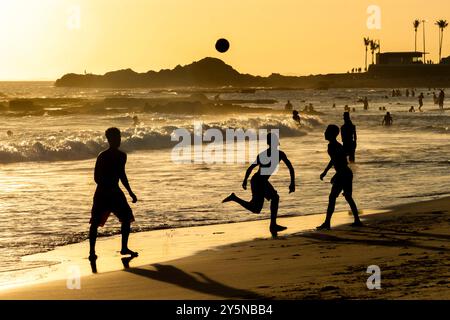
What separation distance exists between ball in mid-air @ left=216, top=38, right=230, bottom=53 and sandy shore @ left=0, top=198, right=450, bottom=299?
308 inches

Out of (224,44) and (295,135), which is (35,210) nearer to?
(224,44)

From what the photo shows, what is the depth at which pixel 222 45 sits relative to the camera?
2112 cm

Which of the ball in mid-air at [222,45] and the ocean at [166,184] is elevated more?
the ball in mid-air at [222,45]

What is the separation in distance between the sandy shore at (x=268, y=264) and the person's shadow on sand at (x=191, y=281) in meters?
0.01

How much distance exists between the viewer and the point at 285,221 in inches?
567

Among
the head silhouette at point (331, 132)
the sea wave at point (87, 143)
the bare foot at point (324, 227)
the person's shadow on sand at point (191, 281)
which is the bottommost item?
the sea wave at point (87, 143)

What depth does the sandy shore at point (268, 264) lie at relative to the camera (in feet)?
26.8

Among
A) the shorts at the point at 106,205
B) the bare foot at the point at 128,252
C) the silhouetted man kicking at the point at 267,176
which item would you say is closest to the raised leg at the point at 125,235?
the bare foot at the point at 128,252

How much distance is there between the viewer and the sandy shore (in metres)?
8.16

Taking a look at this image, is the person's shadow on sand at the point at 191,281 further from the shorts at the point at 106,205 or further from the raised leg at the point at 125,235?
the shorts at the point at 106,205

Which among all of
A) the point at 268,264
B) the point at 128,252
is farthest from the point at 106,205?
the point at 268,264

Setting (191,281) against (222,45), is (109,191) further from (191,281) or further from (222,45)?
(222,45)

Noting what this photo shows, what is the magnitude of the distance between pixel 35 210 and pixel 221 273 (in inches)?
282

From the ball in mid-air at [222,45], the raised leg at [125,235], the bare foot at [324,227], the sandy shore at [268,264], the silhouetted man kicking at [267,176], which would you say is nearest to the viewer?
the sandy shore at [268,264]
